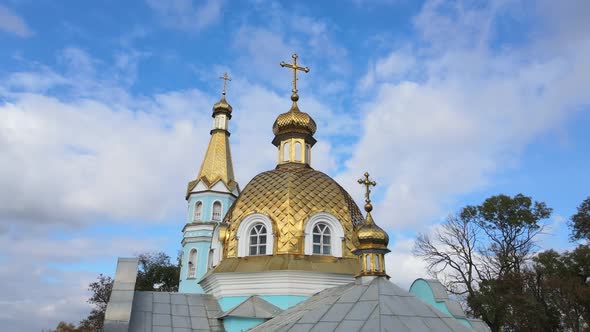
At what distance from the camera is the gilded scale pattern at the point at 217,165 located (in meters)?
20.9

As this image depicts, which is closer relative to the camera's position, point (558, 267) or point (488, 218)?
point (558, 267)

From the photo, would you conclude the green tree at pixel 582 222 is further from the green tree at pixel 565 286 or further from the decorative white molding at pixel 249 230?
the decorative white molding at pixel 249 230

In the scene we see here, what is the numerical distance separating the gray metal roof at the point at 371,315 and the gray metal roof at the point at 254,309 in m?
2.19

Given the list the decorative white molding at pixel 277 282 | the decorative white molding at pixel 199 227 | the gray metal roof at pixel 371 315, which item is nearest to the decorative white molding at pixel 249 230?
the decorative white molding at pixel 277 282

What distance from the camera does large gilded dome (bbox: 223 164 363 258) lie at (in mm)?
12508

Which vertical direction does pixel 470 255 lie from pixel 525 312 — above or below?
above

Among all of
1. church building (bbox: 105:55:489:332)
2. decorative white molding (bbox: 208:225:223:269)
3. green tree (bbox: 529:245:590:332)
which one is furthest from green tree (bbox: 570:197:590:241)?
decorative white molding (bbox: 208:225:223:269)

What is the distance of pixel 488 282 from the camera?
2066 centimetres

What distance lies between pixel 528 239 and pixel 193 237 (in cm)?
1508

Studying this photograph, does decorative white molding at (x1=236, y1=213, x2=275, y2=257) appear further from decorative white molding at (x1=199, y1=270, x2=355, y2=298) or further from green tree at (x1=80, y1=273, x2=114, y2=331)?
green tree at (x1=80, y1=273, x2=114, y2=331)

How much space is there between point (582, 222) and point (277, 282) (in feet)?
55.6

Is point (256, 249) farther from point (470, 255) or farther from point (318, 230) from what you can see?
point (470, 255)

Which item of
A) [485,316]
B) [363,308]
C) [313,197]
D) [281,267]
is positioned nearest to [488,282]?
[485,316]

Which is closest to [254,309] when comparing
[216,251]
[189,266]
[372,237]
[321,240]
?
[321,240]
